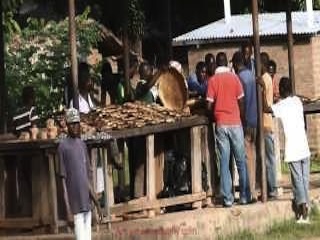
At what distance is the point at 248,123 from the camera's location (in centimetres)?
1215

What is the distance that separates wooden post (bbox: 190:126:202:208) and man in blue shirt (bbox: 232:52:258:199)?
0.74m

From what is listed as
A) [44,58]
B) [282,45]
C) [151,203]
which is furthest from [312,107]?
[44,58]

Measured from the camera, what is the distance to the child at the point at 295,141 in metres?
11.8

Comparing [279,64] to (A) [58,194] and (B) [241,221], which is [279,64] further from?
(A) [58,194]

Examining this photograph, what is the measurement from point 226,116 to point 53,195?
7.99 ft

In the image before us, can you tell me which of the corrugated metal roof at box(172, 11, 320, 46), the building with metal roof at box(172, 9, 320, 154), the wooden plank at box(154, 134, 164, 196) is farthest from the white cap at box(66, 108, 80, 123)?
the corrugated metal roof at box(172, 11, 320, 46)

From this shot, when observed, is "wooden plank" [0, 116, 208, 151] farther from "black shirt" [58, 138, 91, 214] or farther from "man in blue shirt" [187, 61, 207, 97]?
"man in blue shirt" [187, 61, 207, 97]

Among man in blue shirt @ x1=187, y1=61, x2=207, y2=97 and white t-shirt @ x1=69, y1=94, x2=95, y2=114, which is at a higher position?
man in blue shirt @ x1=187, y1=61, x2=207, y2=97

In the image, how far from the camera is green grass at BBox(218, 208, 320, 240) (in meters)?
11.4

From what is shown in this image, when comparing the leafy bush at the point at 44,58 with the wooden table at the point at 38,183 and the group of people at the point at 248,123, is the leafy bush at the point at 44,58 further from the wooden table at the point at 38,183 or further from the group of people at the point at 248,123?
the wooden table at the point at 38,183

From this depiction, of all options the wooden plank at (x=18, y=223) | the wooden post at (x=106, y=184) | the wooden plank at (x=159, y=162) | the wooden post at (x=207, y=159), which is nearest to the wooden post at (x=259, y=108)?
the wooden post at (x=207, y=159)

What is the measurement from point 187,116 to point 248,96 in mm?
901

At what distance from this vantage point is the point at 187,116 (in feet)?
38.3

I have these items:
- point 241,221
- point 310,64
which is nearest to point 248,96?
point 241,221
